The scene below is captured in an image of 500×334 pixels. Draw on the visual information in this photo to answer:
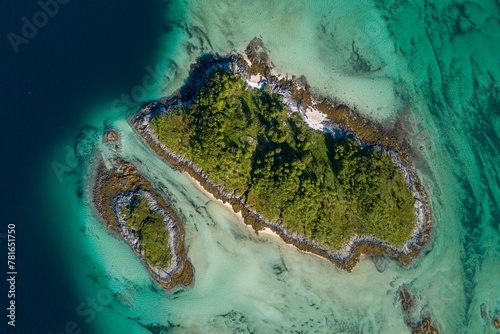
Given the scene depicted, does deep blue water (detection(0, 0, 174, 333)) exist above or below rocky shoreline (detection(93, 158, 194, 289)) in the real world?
above

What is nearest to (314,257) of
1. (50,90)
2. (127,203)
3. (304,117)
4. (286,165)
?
(286,165)

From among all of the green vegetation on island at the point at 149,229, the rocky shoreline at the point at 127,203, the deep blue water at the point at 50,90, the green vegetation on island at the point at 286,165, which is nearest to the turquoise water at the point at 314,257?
the rocky shoreline at the point at 127,203

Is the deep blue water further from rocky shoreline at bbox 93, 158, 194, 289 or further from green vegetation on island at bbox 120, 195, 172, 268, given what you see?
green vegetation on island at bbox 120, 195, 172, 268

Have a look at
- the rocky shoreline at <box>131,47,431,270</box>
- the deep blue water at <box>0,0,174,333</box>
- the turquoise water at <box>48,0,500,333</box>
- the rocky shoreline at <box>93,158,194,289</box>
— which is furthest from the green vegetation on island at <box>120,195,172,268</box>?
the deep blue water at <box>0,0,174,333</box>

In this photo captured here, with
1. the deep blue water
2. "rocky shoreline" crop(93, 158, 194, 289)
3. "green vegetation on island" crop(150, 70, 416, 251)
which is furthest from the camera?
the deep blue water

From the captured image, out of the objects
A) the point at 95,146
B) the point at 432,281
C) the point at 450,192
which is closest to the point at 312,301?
the point at 432,281

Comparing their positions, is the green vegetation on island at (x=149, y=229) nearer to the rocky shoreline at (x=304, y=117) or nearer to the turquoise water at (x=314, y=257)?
the turquoise water at (x=314, y=257)

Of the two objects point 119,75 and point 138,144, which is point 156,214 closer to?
point 138,144
